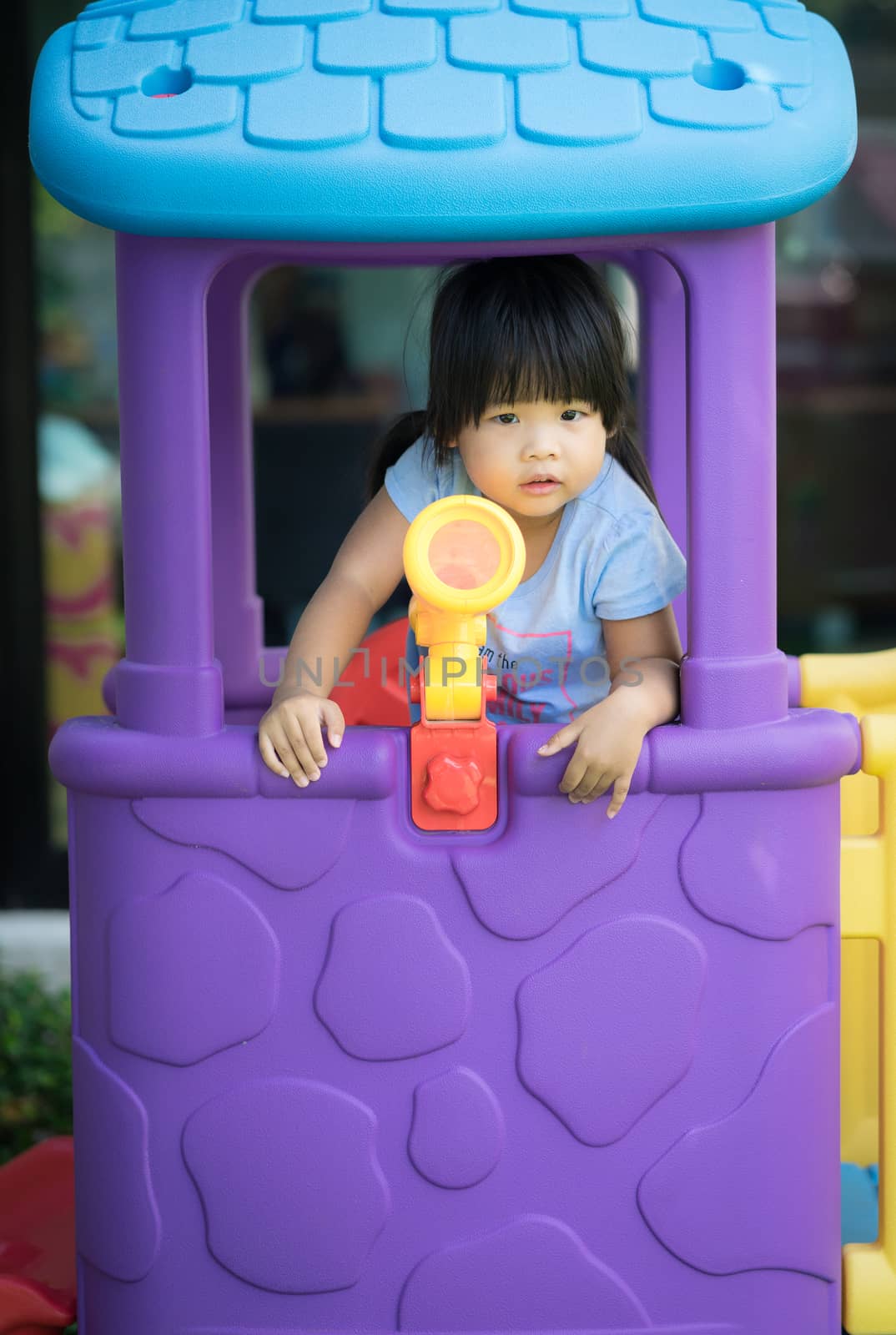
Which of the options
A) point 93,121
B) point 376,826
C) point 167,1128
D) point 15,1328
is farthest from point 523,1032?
point 93,121

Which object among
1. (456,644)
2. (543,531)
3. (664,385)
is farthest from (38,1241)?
(664,385)

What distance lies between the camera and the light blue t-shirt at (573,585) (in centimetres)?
169

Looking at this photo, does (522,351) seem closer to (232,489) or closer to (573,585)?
(573,585)

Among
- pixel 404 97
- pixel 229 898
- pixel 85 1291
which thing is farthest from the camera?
pixel 85 1291

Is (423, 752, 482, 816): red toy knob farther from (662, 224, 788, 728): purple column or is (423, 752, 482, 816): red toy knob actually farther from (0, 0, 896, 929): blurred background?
(0, 0, 896, 929): blurred background

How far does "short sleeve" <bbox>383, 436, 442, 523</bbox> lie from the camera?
1.72m

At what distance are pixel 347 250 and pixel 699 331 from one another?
0.41 meters

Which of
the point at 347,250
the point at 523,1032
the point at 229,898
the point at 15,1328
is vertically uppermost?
the point at 347,250

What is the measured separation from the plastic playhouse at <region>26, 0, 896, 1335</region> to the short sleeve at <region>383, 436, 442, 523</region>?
28 cm

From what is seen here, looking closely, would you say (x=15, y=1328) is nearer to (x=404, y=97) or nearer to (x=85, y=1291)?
(x=85, y=1291)

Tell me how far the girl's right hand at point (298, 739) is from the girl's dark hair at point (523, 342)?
38cm

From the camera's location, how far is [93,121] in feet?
4.53

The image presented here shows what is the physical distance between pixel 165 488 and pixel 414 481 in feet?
1.22

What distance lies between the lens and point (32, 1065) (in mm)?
2553
